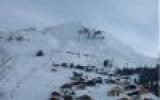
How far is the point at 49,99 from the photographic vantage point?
208 feet

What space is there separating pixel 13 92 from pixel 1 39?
107930 mm

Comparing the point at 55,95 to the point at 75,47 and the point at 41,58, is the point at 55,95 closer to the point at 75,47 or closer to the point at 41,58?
the point at 41,58

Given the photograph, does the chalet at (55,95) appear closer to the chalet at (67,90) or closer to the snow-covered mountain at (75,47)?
the chalet at (67,90)

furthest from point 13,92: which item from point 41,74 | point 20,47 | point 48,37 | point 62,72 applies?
point 48,37

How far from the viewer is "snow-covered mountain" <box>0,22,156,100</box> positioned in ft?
259

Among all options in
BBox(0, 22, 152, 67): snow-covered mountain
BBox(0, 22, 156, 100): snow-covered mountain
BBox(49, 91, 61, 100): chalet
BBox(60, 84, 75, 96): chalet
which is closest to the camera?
BBox(49, 91, 61, 100): chalet

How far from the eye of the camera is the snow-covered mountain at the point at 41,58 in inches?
3113

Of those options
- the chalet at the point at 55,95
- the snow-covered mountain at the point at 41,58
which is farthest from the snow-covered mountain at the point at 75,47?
the chalet at the point at 55,95

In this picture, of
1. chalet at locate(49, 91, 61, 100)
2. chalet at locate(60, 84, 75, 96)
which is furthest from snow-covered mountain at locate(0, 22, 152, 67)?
chalet at locate(49, 91, 61, 100)

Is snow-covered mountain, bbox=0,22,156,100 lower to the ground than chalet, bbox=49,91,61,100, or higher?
higher

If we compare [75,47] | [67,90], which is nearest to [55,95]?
[67,90]

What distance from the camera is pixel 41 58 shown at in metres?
124

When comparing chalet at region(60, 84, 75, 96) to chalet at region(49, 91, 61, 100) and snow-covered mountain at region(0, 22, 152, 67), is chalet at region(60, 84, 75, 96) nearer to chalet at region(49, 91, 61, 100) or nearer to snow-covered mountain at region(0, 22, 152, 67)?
chalet at region(49, 91, 61, 100)

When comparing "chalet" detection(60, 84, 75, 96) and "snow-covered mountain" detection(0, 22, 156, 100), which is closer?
"chalet" detection(60, 84, 75, 96)
